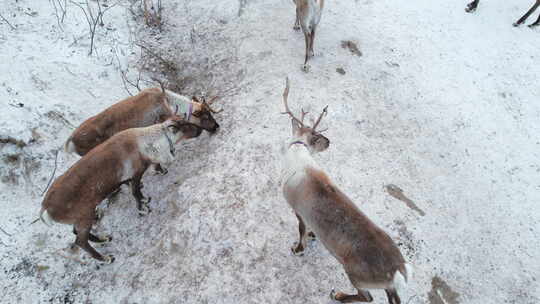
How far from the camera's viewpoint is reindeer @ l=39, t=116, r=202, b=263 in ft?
11.8

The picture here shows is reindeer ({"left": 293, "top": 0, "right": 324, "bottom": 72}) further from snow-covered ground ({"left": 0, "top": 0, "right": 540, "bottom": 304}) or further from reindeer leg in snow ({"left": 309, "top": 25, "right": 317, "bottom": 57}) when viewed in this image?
snow-covered ground ({"left": 0, "top": 0, "right": 540, "bottom": 304})

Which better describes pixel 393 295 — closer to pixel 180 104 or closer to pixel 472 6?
pixel 180 104

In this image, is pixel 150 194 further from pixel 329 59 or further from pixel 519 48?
pixel 519 48

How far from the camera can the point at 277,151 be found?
4957mm

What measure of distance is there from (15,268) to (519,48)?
8.64m

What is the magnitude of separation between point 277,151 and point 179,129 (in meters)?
1.38

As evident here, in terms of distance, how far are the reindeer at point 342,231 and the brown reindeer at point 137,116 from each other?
1631 mm

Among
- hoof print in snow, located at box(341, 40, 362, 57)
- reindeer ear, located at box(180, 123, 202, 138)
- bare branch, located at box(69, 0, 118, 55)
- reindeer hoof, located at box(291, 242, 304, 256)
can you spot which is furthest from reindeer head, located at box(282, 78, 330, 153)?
bare branch, located at box(69, 0, 118, 55)

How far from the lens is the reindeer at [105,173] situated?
360 centimetres

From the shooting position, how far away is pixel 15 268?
13.1 feet

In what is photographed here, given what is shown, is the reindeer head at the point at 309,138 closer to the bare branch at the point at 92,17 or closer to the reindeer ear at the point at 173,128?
the reindeer ear at the point at 173,128

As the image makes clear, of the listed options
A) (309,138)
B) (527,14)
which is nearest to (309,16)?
(309,138)

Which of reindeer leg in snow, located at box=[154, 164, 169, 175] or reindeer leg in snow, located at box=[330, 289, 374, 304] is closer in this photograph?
reindeer leg in snow, located at box=[330, 289, 374, 304]

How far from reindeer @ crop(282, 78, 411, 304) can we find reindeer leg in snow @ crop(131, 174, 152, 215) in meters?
1.82
